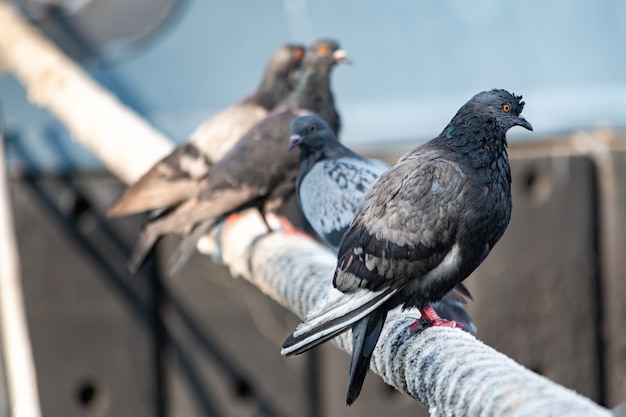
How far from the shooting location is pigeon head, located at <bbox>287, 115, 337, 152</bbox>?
13.7ft

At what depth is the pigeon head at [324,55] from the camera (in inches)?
207

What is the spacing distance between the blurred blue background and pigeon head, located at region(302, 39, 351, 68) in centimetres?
234

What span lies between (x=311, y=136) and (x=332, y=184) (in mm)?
494

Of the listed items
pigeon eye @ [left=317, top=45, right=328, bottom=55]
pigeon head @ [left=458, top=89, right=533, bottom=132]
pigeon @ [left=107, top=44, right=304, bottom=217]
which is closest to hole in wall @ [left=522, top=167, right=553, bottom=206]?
pigeon @ [left=107, top=44, right=304, bottom=217]

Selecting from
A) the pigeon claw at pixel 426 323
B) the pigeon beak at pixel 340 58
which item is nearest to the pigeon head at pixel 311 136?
the pigeon beak at pixel 340 58

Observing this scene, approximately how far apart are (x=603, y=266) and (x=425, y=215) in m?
4.07

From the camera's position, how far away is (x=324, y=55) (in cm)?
526

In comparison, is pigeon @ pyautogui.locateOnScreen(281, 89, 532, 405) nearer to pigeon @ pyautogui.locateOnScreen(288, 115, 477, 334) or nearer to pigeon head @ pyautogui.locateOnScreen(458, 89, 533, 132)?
pigeon head @ pyautogui.locateOnScreen(458, 89, 533, 132)

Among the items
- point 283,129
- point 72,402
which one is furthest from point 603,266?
point 72,402

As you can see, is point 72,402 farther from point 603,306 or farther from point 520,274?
point 603,306

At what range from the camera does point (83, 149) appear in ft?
23.5

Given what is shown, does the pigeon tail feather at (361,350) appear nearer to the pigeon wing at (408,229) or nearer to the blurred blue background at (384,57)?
the pigeon wing at (408,229)

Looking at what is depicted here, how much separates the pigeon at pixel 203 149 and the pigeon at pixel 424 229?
2.27 meters

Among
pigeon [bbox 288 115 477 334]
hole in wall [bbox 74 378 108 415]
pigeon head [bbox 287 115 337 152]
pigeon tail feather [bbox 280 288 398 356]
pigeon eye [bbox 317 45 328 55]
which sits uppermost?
pigeon eye [bbox 317 45 328 55]
